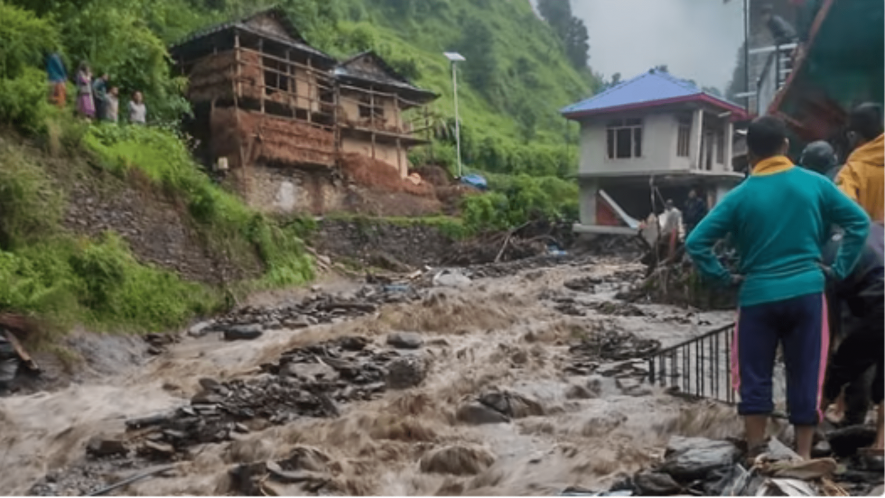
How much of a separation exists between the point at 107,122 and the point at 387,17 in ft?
23.1

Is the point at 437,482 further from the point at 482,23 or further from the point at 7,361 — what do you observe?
the point at 482,23

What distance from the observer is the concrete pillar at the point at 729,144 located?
23.7 feet

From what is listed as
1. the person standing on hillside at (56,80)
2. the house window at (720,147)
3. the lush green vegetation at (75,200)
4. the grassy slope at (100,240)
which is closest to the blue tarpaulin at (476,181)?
the lush green vegetation at (75,200)

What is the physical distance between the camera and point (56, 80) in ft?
30.7

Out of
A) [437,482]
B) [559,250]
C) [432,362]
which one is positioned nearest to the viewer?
[437,482]

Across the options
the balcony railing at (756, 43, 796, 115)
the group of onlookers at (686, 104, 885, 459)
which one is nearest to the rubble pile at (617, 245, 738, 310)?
the balcony railing at (756, 43, 796, 115)

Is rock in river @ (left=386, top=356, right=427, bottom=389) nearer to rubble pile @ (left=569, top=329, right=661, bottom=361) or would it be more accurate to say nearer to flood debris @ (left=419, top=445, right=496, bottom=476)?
rubble pile @ (left=569, top=329, right=661, bottom=361)

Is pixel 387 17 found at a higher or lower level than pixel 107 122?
higher

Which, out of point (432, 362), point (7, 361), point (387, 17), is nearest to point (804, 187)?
point (432, 362)

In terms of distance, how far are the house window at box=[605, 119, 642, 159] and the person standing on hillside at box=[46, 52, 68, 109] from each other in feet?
22.8

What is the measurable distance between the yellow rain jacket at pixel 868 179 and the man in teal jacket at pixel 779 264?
1.11 feet

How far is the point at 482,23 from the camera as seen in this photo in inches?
395

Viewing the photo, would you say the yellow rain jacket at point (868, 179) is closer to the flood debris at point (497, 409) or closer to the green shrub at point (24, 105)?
the flood debris at point (497, 409)

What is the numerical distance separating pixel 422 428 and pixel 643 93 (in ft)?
14.1
